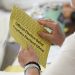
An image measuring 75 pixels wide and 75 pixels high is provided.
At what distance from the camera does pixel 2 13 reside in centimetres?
213

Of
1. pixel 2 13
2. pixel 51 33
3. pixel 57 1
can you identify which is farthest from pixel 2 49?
pixel 57 1

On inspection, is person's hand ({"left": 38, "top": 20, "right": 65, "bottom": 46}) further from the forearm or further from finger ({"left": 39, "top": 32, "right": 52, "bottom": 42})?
the forearm

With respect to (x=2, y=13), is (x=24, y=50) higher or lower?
higher

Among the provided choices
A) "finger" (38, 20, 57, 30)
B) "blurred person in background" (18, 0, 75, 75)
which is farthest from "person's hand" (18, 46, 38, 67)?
"finger" (38, 20, 57, 30)

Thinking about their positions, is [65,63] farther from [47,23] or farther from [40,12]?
[40,12]

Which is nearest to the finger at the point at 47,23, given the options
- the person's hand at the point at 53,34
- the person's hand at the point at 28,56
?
the person's hand at the point at 53,34

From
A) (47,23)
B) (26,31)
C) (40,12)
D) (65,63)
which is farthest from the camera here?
(40,12)

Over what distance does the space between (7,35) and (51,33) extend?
605mm

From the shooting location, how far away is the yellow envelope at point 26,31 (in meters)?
0.96

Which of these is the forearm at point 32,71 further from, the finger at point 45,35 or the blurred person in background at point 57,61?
the finger at point 45,35

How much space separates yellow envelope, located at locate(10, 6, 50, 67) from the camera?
0.96 meters

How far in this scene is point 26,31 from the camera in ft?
3.18

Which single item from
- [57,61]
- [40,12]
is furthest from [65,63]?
[40,12]

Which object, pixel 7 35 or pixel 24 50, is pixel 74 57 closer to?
pixel 24 50
